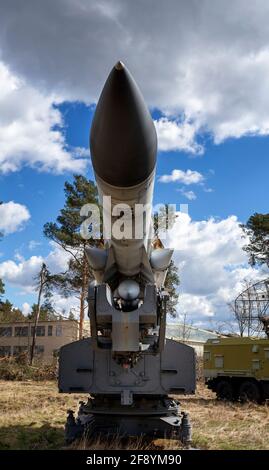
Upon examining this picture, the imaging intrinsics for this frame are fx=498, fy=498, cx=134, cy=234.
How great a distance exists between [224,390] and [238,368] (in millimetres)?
884

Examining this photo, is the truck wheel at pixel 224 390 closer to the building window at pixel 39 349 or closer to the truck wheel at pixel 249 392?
the truck wheel at pixel 249 392

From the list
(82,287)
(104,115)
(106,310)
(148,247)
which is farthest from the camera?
(82,287)

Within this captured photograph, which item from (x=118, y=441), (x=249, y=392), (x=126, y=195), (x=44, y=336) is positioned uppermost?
(x=44, y=336)

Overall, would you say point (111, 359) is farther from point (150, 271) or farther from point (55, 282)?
point (55, 282)

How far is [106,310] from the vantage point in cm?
521

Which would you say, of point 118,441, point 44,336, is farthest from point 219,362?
point 44,336

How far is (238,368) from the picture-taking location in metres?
12.9

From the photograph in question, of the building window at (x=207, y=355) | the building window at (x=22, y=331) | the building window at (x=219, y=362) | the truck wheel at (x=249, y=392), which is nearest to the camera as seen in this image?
the truck wheel at (x=249, y=392)

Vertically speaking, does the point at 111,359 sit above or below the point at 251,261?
below

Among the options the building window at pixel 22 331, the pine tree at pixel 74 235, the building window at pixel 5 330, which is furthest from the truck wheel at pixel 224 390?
the building window at pixel 5 330

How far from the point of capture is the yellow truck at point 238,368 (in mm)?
12469

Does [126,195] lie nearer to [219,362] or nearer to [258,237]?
[219,362]

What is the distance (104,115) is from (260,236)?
18.2m
